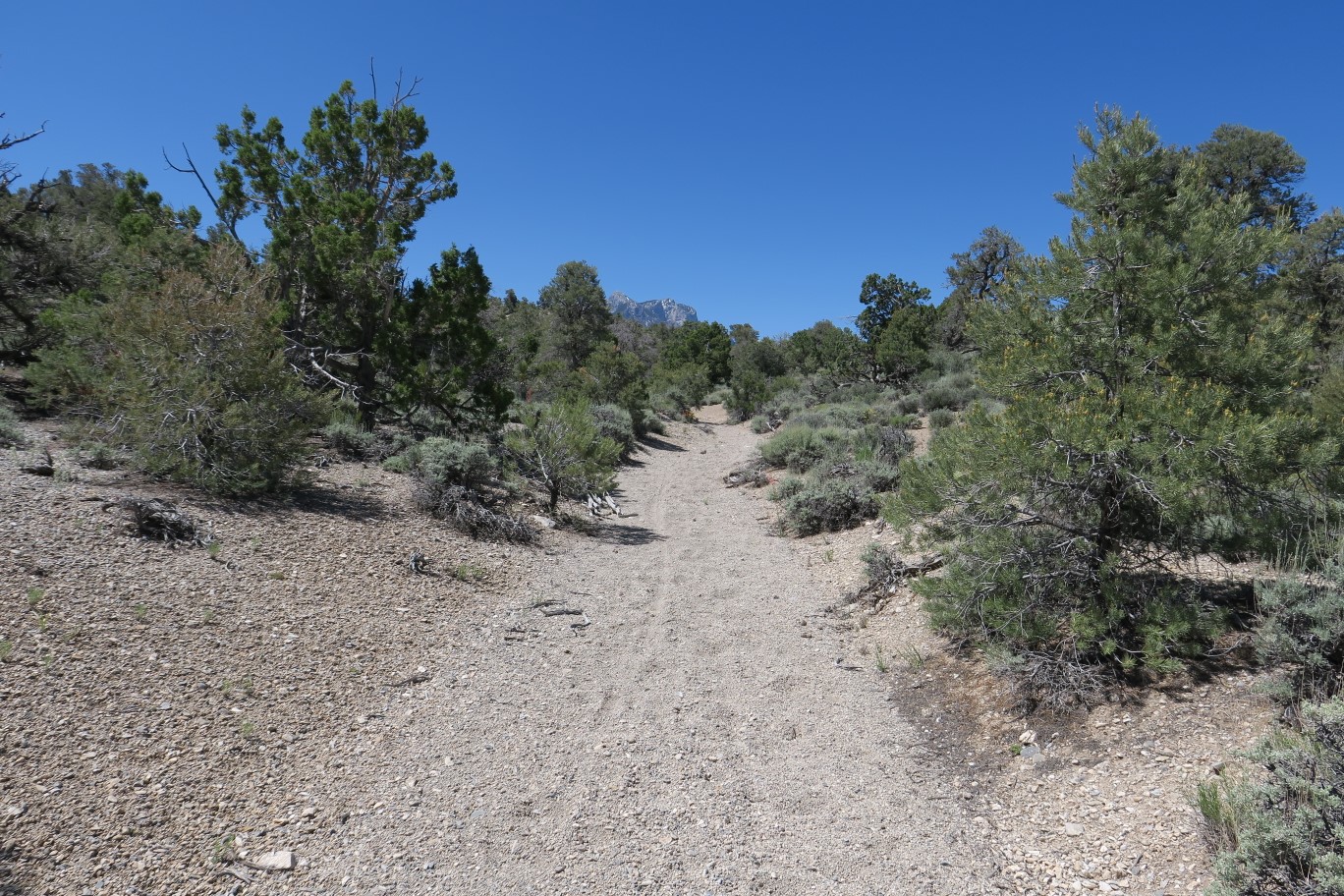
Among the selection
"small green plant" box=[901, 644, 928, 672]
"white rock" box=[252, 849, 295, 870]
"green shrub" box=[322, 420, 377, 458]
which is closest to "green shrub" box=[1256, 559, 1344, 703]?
"small green plant" box=[901, 644, 928, 672]

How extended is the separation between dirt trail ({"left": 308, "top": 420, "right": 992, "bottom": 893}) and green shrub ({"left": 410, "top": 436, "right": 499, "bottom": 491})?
3215mm

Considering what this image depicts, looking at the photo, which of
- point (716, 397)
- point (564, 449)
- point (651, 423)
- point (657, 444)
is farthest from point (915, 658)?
point (716, 397)

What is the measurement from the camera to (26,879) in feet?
9.40

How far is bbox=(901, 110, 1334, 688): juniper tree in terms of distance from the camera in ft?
14.2

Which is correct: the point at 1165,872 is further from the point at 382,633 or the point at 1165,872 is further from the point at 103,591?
the point at 103,591

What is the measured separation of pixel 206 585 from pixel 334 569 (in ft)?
4.45

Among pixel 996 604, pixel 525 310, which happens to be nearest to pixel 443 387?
pixel 996 604

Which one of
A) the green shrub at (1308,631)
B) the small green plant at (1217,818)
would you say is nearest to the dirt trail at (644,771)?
the small green plant at (1217,818)

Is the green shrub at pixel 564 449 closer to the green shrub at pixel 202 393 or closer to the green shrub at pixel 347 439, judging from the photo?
the green shrub at pixel 347 439

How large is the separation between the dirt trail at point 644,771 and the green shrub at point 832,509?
11.6ft

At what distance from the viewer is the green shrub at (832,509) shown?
11.1m

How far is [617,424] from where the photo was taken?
69.5 feet

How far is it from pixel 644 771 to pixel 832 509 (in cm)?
741

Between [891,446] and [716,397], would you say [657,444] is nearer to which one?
[891,446]
